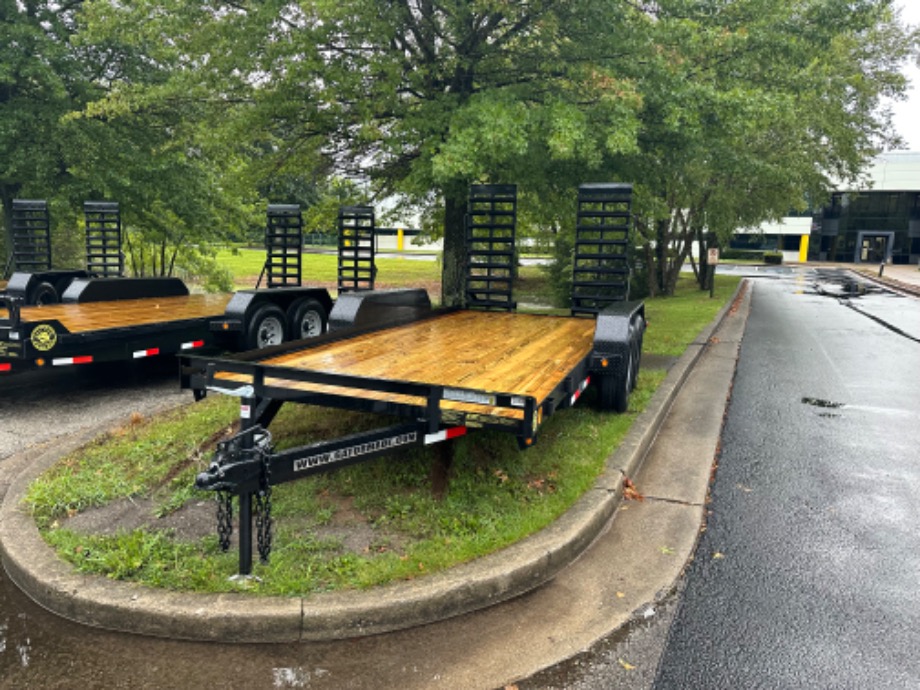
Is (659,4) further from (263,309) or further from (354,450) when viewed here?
(354,450)

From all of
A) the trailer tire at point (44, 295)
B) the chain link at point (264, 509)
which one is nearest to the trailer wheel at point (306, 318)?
the trailer tire at point (44, 295)

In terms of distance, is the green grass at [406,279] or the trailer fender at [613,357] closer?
the trailer fender at [613,357]

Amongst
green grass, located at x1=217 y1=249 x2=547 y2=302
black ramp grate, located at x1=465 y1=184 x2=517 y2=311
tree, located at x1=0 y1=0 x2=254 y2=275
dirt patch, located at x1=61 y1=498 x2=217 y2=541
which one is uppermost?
tree, located at x1=0 y1=0 x2=254 y2=275

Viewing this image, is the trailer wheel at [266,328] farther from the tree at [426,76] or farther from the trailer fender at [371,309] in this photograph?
the tree at [426,76]

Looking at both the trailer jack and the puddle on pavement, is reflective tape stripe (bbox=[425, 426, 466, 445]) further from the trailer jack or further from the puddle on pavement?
the puddle on pavement

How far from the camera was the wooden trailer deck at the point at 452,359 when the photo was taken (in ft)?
14.1

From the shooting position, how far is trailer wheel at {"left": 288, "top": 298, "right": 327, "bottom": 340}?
9648 millimetres

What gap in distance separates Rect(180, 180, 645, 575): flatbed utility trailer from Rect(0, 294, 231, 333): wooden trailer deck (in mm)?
2753

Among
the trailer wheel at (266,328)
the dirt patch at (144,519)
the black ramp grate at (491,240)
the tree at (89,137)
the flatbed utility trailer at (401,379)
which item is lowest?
the dirt patch at (144,519)

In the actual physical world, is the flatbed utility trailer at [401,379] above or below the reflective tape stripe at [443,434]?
above

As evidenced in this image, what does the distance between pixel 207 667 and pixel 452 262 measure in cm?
1002

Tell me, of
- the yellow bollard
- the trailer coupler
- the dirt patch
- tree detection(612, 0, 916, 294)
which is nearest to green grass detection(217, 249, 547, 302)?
tree detection(612, 0, 916, 294)

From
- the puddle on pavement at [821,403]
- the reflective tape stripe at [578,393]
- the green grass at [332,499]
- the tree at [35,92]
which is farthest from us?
the tree at [35,92]

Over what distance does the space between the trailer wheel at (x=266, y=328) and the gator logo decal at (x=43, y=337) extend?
2.25 meters
